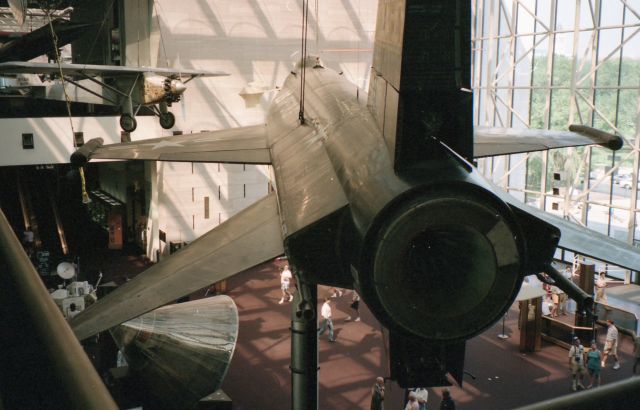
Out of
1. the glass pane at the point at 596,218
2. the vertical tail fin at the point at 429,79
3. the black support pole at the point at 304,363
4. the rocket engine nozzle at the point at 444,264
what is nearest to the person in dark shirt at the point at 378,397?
the black support pole at the point at 304,363

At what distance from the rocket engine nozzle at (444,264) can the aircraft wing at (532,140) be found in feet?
13.6

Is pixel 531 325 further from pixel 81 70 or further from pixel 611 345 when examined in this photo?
pixel 81 70

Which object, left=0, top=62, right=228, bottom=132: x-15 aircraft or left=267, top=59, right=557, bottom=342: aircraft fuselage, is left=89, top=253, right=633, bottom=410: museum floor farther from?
left=267, top=59, right=557, bottom=342: aircraft fuselage

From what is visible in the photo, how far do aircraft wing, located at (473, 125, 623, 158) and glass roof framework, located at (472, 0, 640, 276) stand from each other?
13.4m

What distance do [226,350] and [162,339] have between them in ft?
3.64

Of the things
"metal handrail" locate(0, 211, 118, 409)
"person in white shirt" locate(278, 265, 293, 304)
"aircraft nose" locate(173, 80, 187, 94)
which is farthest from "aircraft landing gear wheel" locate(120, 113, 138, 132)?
"metal handrail" locate(0, 211, 118, 409)

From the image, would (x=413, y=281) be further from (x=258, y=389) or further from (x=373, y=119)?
(x=258, y=389)

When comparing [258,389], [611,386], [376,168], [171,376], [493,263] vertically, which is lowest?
[258,389]

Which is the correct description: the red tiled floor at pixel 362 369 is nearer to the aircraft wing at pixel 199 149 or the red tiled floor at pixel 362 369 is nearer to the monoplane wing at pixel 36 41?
the aircraft wing at pixel 199 149

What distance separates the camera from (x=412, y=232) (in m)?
4.16

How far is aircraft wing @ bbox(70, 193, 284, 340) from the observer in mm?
5125

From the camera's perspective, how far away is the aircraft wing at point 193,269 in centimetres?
512

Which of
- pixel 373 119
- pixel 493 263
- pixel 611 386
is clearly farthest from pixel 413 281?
pixel 611 386

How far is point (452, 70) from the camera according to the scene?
425 cm
